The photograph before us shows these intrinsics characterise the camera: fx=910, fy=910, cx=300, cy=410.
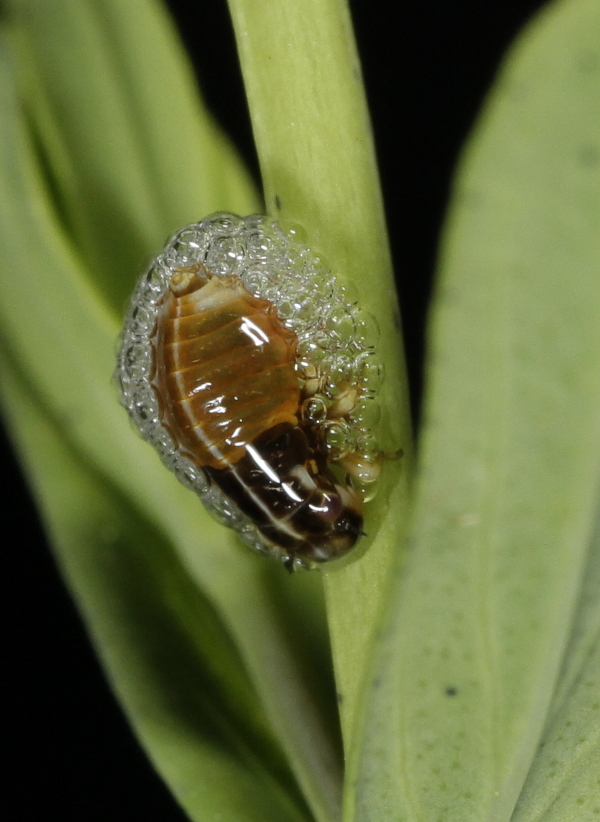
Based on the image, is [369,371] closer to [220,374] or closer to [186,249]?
[220,374]

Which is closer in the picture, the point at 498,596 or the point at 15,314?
the point at 498,596

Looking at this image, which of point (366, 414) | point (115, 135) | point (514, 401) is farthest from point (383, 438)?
point (115, 135)

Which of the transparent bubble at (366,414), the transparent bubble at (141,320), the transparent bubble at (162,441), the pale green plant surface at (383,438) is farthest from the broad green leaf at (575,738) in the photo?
A: the transparent bubble at (141,320)

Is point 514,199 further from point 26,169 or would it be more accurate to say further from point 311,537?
point 26,169

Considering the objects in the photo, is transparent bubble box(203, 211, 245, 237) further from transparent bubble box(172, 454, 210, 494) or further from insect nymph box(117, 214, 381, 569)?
transparent bubble box(172, 454, 210, 494)

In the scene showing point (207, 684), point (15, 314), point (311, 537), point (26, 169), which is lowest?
point (207, 684)

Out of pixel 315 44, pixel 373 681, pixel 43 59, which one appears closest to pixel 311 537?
pixel 373 681
